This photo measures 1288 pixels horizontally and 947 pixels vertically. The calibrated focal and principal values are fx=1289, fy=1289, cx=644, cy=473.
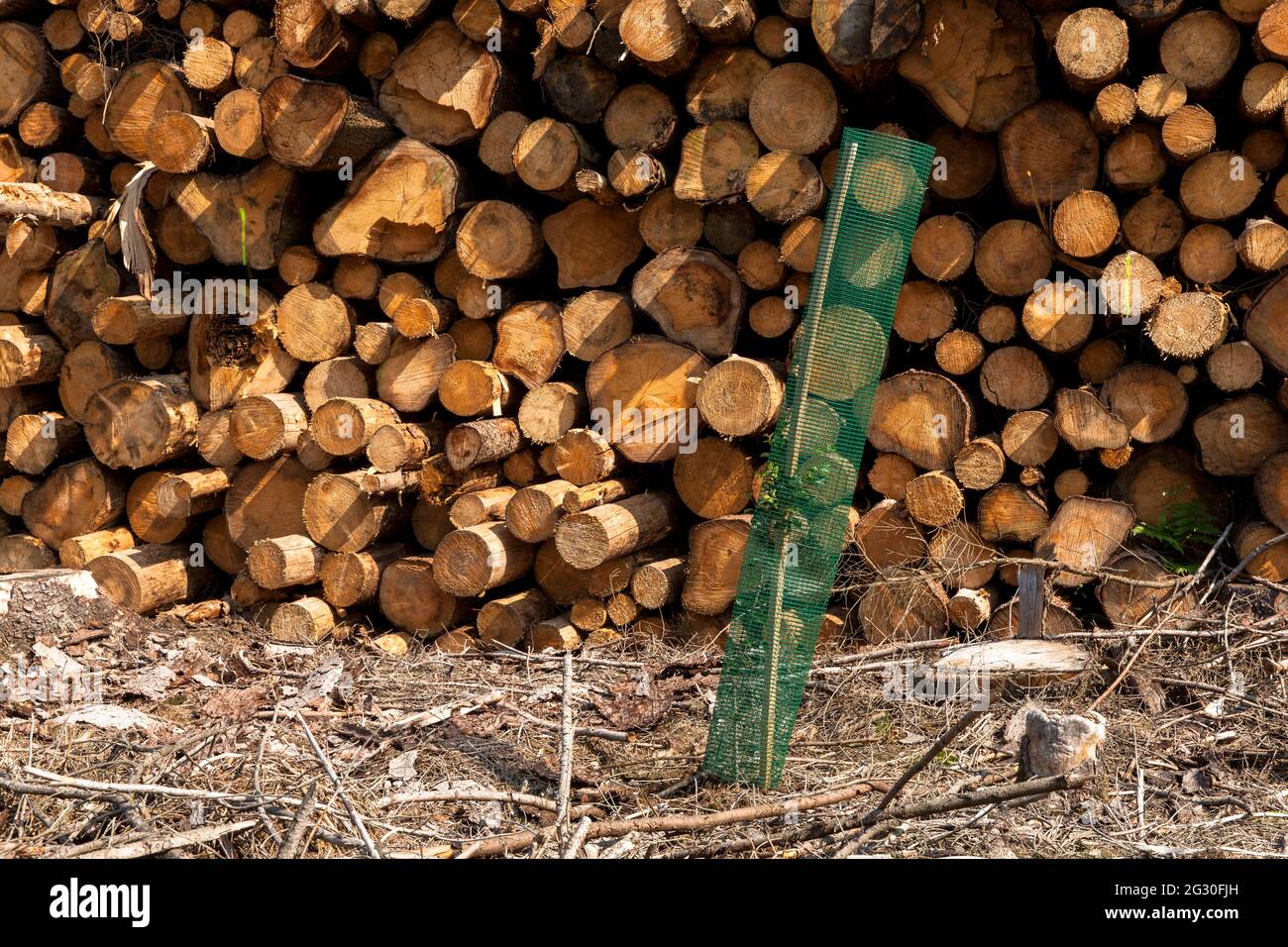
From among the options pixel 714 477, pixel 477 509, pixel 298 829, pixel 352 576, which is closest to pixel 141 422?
pixel 352 576

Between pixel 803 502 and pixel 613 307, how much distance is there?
1650 millimetres

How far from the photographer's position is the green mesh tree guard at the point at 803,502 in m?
3.56

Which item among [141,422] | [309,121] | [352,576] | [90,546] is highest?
[309,121]

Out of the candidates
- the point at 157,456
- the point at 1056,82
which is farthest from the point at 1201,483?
the point at 157,456

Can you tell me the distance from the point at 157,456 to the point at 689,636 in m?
2.41

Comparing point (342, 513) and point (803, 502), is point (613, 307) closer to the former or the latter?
point (342, 513)

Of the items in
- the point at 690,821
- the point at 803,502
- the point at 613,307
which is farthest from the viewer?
the point at 613,307

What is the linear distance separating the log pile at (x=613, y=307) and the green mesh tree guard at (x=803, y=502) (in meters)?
0.14

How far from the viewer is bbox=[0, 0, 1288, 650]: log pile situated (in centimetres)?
439

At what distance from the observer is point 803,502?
3.61m


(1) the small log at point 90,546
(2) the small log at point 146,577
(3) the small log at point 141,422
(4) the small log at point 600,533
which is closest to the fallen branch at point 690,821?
(4) the small log at point 600,533

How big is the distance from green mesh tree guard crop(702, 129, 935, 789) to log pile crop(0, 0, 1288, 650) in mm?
138

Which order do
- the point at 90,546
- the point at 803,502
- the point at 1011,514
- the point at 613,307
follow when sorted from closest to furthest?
the point at 803,502, the point at 1011,514, the point at 613,307, the point at 90,546
